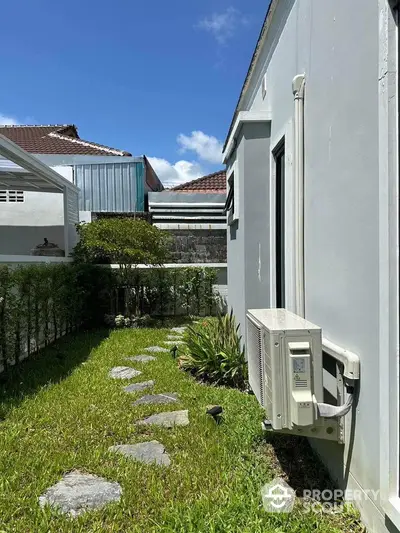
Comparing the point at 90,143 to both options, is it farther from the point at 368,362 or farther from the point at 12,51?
the point at 368,362

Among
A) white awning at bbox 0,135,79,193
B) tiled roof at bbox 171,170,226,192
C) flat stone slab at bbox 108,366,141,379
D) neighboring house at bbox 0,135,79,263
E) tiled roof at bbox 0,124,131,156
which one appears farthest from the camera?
tiled roof at bbox 171,170,226,192

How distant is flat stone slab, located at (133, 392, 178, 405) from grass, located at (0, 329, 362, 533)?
0.38 ft

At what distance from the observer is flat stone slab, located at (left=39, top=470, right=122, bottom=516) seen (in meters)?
2.46

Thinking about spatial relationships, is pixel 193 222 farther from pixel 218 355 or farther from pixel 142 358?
pixel 218 355

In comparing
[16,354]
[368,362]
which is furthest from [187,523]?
[16,354]

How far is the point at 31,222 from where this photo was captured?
13.0 meters

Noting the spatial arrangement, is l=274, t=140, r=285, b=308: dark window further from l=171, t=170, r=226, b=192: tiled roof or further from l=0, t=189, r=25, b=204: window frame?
l=171, t=170, r=226, b=192: tiled roof

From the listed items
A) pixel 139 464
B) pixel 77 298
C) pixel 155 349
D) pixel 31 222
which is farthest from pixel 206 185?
pixel 139 464

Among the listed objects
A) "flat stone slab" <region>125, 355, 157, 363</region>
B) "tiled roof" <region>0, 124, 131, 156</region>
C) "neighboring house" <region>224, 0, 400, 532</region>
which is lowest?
"flat stone slab" <region>125, 355, 157, 363</region>

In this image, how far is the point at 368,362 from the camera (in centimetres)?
207

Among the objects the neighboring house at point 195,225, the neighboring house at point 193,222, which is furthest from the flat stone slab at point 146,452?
the neighboring house at point 193,222

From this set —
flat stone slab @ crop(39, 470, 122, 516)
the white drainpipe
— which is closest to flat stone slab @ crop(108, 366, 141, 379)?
flat stone slab @ crop(39, 470, 122, 516)

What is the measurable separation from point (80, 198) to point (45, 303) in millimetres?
7595

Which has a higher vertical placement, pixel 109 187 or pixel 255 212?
pixel 109 187
